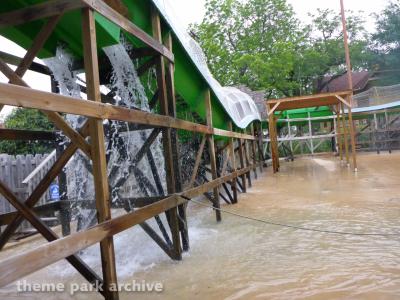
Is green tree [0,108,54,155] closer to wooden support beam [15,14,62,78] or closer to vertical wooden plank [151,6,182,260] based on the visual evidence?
vertical wooden plank [151,6,182,260]

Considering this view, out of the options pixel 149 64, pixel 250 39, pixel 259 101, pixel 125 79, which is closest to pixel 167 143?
pixel 149 64

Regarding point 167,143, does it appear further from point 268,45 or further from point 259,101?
point 268,45

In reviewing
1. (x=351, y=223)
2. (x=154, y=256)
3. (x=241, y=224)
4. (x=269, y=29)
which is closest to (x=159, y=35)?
(x=154, y=256)

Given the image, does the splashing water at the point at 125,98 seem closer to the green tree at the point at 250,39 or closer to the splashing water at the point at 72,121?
the splashing water at the point at 72,121

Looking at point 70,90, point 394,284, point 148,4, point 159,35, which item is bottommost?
point 394,284

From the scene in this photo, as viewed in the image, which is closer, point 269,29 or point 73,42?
point 73,42

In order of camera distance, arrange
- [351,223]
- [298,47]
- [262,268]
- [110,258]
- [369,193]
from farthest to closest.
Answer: [298,47] → [369,193] → [351,223] → [262,268] → [110,258]

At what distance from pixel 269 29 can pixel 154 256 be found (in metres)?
22.4

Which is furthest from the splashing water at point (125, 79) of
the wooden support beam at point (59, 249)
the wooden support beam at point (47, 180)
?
the wooden support beam at point (59, 249)

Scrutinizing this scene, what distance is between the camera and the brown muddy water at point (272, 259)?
11.0 ft

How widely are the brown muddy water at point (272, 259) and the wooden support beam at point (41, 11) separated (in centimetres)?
262

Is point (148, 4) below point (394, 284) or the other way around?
the other way around

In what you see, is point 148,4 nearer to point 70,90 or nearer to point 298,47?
point 70,90

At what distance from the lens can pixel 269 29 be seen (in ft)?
79.6
